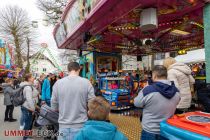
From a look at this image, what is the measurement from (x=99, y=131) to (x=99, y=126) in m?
0.04

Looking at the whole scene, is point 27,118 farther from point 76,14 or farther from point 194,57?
point 194,57

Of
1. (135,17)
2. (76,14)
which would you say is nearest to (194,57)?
(135,17)

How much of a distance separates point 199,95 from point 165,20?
12.5 ft

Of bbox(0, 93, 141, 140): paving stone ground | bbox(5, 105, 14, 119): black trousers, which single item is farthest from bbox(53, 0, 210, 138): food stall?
bbox(5, 105, 14, 119): black trousers

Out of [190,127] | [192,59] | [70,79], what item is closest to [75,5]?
[70,79]

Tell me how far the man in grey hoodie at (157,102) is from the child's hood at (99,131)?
927mm

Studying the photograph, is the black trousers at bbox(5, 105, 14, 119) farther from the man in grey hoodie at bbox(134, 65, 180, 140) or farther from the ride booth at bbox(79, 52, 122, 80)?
the man in grey hoodie at bbox(134, 65, 180, 140)

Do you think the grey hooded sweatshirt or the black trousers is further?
the black trousers

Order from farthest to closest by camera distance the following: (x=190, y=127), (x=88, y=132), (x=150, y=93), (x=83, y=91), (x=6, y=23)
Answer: (x=6, y=23) → (x=83, y=91) → (x=150, y=93) → (x=190, y=127) → (x=88, y=132)

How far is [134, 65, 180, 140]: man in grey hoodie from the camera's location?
2.54 m

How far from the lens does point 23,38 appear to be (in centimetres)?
3241

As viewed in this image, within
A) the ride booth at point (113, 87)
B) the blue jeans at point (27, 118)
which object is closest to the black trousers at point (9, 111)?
the blue jeans at point (27, 118)

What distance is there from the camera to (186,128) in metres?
2.16

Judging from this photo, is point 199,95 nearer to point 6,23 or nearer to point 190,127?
point 190,127
